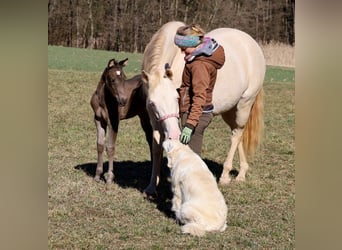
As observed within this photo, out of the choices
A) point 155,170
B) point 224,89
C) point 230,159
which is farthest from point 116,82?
point 230,159

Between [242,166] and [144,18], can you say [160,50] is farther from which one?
[144,18]

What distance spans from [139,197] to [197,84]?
148 centimetres

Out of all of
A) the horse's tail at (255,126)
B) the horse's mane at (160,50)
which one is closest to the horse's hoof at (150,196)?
the horse's mane at (160,50)

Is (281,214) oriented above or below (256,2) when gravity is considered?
below

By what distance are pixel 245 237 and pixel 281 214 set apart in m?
0.83

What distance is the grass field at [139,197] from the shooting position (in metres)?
3.78

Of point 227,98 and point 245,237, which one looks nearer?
point 245,237

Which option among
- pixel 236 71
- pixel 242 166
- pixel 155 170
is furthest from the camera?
pixel 242 166

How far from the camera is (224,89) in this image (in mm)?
5324

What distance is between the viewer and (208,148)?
7.96m

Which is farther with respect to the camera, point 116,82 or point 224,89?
point 224,89
